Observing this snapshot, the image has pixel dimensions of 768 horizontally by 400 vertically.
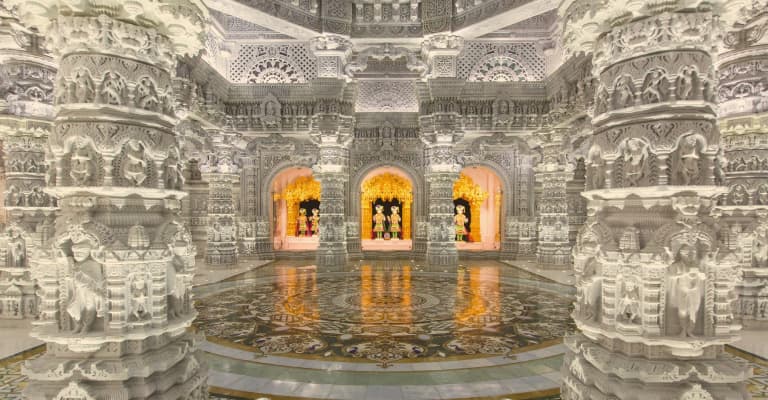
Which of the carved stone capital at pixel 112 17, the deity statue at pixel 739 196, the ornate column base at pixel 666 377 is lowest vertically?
the ornate column base at pixel 666 377

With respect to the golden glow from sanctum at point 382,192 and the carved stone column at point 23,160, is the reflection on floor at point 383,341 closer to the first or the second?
the carved stone column at point 23,160

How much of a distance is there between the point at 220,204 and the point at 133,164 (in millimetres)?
9342

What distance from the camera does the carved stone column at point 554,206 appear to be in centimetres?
1081

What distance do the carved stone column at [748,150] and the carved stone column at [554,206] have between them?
215 inches

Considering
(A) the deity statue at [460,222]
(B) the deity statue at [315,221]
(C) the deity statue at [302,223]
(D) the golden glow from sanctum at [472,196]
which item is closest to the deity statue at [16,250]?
(B) the deity statue at [315,221]

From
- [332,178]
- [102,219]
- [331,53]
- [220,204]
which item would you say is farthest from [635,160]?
[220,204]

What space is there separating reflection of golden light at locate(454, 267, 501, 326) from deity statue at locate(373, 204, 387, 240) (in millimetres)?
5917

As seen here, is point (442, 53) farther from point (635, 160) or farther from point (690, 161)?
point (690, 161)

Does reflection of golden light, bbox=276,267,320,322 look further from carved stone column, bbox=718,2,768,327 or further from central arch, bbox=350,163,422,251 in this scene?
carved stone column, bbox=718,2,768,327

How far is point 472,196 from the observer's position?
16.1 meters

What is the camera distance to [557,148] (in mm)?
10773

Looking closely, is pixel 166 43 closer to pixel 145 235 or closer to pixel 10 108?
pixel 145 235

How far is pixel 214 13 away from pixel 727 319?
37.5 feet

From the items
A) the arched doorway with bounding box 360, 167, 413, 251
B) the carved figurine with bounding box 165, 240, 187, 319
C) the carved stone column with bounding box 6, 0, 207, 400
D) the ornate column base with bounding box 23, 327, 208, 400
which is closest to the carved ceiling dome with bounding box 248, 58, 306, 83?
the arched doorway with bounding box 360, 167, 413, 251
